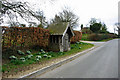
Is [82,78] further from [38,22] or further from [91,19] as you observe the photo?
[91,19]

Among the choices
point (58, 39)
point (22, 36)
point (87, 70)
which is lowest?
point (87, 70)

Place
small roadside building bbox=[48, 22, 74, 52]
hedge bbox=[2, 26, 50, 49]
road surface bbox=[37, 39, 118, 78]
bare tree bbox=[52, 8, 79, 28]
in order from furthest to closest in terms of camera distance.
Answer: bare tree bbox=[52, 8, 79, 28] → small roadside building bbox=[48, 22, 74, 52] → hedge bbox=[2, 26, 50, 49] → road surface bbox=[37, 39, 118, 78]

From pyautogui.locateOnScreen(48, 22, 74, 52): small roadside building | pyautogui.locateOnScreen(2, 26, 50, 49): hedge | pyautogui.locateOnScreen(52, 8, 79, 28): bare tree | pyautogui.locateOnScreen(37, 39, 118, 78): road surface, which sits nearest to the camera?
pyautogui.locateOnScreen(37, 39, 118, 78): road surface

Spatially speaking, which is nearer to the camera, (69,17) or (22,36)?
(22,36)

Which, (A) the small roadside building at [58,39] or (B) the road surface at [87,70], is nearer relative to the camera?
(B) the road surface at [87,70]

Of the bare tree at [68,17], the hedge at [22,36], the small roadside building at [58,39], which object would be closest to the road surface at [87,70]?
the hedge at [22,36]

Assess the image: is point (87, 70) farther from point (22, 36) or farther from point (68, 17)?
point (68, 17)

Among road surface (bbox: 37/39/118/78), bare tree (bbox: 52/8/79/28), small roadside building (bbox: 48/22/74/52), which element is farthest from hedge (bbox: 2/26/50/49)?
bare tree (bbox: 52/8/79/28)

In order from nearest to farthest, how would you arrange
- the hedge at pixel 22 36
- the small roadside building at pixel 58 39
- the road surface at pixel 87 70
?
the road surface at pixel 87 70 < the hedge at pixel 22 36 < the small roadside building at pixel 58 39

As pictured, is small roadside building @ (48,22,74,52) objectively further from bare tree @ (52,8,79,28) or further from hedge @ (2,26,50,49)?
bare tree @ (52,8,79,28)

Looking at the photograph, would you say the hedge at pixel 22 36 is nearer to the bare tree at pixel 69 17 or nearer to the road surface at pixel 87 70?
the road surface at pixel 87 70

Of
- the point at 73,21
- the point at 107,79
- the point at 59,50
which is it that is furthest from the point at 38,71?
the point at 73,21

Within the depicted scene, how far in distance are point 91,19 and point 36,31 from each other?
174ft

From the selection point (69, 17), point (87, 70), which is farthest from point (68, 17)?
point (87, 70)
